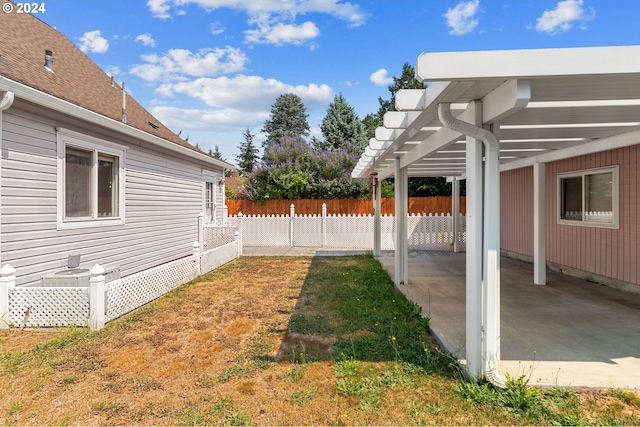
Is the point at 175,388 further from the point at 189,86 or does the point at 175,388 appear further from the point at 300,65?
the point at 189,86

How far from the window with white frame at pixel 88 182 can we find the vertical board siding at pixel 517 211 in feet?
30.5

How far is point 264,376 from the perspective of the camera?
9.95 feet

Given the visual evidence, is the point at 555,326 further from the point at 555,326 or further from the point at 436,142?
the point at 436,142

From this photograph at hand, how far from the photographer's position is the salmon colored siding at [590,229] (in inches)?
214

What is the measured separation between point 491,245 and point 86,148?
239 inches

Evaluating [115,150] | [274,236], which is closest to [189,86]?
[274,236]

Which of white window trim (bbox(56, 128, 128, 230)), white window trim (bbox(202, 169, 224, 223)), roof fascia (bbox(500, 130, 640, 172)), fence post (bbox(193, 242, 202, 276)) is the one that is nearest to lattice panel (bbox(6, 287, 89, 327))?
white window trim (bbox(56, 128, 128, 230))

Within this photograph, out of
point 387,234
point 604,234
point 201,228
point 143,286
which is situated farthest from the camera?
point 387,234

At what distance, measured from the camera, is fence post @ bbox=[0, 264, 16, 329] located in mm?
4117

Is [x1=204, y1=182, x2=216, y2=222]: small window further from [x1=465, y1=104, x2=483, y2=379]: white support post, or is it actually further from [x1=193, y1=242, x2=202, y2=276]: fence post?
[x1=465, y1=104, x2=483, y2=379]: white support post

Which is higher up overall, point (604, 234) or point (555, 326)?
point (604, 234)

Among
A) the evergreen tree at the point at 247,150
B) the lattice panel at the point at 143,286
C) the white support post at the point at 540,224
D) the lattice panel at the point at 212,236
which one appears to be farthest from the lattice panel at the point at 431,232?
the evergreen tree at the point at 247,150

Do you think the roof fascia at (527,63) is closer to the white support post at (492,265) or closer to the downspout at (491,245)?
the downspout at (491,245)

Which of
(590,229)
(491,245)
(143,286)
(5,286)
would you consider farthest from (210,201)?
(590,229)
